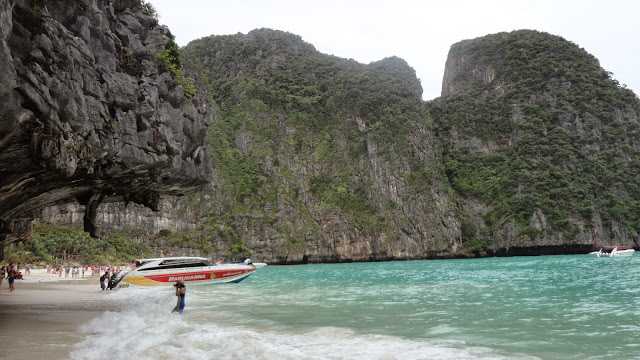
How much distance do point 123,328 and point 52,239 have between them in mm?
46244

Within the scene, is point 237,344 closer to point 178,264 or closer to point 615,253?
point 178,264

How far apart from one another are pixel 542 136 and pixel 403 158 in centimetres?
3283

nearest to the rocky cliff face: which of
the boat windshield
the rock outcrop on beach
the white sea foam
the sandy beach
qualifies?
the sandy beach

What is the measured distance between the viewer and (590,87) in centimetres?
9650

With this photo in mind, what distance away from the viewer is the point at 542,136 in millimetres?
93000

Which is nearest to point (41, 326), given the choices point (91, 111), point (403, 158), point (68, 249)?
point (91, 111)

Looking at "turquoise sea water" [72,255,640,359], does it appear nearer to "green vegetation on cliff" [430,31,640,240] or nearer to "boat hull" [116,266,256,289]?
"boat hull" [116,266,256,289]

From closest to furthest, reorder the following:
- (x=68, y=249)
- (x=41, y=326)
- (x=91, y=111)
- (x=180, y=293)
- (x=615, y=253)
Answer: (x=91, y=111) < (x=41, y=326) < (x=180, y=293) < (x=68, y=249) < (x=615, y=253)

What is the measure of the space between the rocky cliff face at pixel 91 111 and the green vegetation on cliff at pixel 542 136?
7846 cm

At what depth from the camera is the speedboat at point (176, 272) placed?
24.3 m

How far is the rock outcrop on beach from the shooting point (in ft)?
251

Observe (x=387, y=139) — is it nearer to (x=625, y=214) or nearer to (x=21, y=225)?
(x=625, y=214)

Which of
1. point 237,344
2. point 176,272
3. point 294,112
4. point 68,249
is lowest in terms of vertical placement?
point 237,344

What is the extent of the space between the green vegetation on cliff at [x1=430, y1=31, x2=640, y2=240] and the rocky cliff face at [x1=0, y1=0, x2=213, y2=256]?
257 feet
